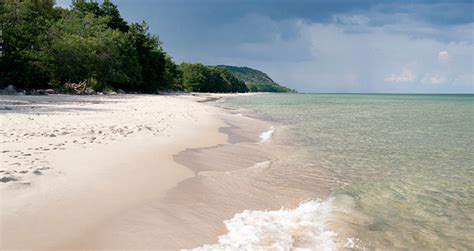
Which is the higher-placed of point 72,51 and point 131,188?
point 72,51

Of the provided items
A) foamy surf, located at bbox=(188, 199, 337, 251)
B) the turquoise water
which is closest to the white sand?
foamy surf, located at bbox=(188, 199, 337, 251)

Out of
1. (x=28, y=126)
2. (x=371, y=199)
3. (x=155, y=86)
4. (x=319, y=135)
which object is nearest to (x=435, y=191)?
(x=371, y=199)

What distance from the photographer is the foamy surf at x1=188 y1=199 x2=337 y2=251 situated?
430cm

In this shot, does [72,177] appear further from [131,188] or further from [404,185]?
[404,185]

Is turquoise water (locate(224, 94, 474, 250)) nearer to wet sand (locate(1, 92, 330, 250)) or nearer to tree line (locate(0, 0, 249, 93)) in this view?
wet sand (locate(1, 92, 330, 250))

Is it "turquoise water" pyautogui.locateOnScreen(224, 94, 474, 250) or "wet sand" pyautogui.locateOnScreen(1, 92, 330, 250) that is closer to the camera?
"wet sand" pyautogui.locateOnScreen(1, 92, 330, 250)

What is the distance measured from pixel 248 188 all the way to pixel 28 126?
7.83 m

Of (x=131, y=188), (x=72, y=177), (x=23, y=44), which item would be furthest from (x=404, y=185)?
(x=23, y=44)

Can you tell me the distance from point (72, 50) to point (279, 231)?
39.0 metres

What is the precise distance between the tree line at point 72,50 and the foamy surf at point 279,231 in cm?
3216

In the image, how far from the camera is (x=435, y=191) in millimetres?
7469

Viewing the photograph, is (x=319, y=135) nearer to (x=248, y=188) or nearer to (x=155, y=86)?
(x=248, y=188)

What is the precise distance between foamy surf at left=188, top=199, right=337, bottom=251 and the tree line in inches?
1266

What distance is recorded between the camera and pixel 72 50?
1479 inches
